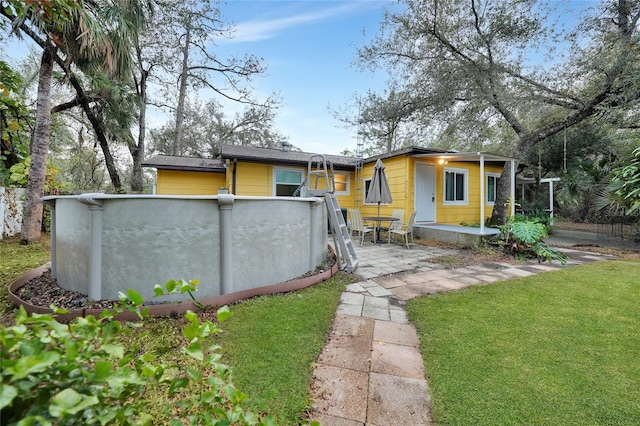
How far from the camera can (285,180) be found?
9445mm

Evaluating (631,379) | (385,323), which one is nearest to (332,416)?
(385,323)

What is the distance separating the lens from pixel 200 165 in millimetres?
9844

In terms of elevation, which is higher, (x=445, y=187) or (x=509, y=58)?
(x=509, y=58)

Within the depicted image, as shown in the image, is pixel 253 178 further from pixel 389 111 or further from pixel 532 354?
pixel 532 354

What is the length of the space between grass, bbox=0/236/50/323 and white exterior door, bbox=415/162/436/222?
8871 mm

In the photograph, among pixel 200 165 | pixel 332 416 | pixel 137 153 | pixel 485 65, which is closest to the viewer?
pixel 332 416

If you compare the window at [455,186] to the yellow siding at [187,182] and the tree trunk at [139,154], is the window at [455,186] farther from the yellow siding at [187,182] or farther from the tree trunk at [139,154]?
the tree trunk at [139,154]

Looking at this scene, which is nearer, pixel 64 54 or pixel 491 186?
pixel 64 54

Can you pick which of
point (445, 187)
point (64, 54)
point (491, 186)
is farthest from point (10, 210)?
point (491, 186)

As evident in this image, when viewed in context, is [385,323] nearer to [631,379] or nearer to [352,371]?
[352,371]

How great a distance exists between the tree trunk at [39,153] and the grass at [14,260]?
1.28 ft

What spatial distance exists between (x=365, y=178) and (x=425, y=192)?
225cm

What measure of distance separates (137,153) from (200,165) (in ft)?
14.4

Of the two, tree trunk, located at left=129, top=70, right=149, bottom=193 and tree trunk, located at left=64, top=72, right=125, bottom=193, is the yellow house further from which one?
tree trunk, located at left=129, top=70, right=149, bottom=193
